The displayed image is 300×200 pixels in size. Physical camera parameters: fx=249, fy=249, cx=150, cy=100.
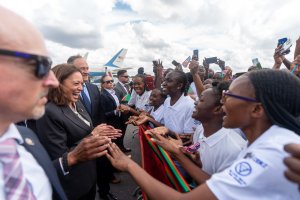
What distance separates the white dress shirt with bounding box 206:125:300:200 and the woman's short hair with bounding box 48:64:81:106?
5.52 ft

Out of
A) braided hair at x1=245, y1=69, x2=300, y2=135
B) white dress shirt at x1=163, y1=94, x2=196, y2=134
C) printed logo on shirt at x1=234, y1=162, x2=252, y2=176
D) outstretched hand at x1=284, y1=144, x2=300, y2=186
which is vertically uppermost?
braided hair at x1=245, y1=69, x2=300, y2=135

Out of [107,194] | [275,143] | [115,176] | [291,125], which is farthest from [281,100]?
[115,176]

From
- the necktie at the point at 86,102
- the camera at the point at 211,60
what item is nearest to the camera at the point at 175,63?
the camera at the point at 211,60

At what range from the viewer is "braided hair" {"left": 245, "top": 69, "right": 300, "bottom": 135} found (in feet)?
5.09

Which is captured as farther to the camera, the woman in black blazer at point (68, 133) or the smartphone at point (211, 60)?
the smartphone at point (211, 60)

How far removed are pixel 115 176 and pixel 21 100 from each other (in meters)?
4.81

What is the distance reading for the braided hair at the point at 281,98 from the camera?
5.09ft

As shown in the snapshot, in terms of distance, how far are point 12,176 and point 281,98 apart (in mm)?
1560

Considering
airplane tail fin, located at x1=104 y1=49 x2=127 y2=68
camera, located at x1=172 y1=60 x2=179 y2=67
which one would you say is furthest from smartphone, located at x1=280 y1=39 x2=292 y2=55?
airplane tail fin, located at x1=104 y1=49 x2=127 y2=68

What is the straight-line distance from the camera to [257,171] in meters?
1.31

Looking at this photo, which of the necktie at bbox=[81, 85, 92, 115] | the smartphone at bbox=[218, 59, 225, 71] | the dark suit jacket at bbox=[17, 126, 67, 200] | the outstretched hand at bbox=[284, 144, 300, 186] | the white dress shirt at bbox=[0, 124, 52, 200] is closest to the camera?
the outstretched hand at bbox=[284, 144, 300, 186]

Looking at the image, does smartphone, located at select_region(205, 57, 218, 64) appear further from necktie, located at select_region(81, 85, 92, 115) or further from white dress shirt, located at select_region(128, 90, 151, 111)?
necktie, located at select_region(81, 85, 92, 115)

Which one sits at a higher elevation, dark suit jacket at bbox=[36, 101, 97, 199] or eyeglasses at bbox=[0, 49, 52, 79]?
eyeglasses at bbox=[0, 49, 52, 79]

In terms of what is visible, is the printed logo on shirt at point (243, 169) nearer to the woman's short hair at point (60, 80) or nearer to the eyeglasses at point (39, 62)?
the eyeglasses at point (39, 62)
